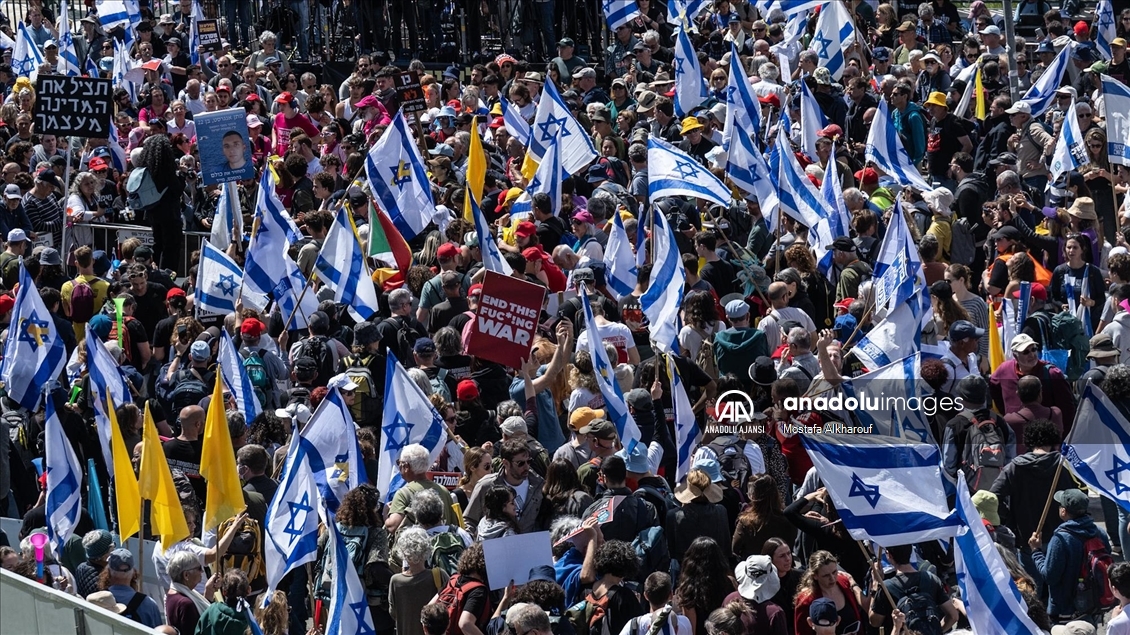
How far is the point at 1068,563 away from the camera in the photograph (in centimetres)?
1038

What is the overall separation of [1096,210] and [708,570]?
8094mm

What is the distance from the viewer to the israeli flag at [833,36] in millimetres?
20219

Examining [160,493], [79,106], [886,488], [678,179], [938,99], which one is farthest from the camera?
[938,99]

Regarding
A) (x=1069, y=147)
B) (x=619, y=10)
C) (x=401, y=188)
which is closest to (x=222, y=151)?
(x=401, y=188)

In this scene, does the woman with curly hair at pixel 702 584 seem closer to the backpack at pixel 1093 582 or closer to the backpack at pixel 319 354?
the backpack at pixel 1093 582

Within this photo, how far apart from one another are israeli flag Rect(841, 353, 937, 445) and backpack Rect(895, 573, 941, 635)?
224cm

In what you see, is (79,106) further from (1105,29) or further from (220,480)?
(1105,29)

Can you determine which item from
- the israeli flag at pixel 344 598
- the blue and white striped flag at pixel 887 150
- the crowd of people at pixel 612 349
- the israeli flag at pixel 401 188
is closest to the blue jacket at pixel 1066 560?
the crowd of people at pixel 612 349

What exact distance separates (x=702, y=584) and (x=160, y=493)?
318 centimetres

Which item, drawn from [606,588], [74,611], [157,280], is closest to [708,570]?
[606,588]

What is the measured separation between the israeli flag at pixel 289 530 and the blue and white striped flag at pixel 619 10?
44.3 ft

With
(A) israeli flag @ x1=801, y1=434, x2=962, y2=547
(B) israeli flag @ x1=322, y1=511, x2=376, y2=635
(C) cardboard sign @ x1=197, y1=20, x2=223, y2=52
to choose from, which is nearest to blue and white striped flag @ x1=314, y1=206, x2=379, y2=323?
(B) israeli flag @ x1=322, y1=511, x2=376, y2=635

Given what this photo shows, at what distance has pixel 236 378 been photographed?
1289 centimetres

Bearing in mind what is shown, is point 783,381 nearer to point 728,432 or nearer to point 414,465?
point 728,432
